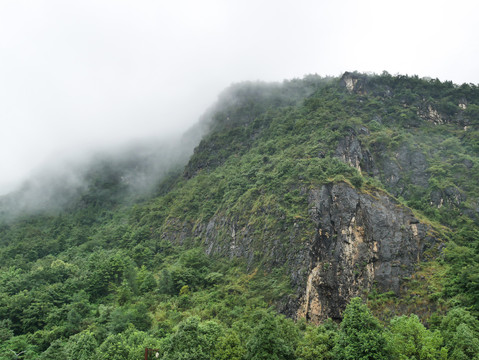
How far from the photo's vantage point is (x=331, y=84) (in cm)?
9500

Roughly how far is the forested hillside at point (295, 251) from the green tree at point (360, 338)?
0.14 meters

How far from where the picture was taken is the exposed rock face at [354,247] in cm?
4066

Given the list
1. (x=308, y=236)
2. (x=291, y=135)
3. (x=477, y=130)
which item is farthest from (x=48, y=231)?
(x=477, y=130)

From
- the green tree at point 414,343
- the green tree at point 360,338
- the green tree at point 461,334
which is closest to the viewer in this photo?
the green tree at point 360,338

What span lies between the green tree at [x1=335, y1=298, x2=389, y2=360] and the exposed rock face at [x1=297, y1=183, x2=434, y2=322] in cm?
1309

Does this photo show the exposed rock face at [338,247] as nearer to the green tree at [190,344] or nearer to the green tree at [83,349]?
the green tree at [190,344]

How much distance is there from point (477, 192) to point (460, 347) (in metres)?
35.7

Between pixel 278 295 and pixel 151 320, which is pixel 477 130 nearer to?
pixel 278 295

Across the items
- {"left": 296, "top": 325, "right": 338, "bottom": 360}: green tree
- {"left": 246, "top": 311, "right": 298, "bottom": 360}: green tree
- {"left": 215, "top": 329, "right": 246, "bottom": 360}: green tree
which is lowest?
{"left": 296, "top": 325, "right": 338, "bottom": 360}: green tree

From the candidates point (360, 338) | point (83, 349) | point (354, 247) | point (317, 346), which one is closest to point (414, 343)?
point (360, 338)

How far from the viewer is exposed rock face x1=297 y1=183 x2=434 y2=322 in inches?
1601

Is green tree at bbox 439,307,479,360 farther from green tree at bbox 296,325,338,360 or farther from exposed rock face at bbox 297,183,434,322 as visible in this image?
exposed rock face at bbox 297,183,434,322

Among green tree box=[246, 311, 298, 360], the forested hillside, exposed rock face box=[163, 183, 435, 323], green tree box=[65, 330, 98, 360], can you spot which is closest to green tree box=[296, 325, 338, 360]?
the forested hillside

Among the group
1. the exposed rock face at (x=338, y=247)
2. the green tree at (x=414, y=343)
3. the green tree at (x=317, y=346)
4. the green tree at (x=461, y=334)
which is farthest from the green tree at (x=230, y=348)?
the green tree at (x=461, y=334)
